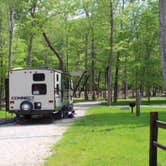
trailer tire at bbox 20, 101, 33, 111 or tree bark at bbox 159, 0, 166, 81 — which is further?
trailer tire at bbox 20, 101, 33, 111

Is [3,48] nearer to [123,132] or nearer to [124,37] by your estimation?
[124,37]

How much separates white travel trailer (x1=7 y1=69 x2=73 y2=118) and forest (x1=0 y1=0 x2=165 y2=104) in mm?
12085

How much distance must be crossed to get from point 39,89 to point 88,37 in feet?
140

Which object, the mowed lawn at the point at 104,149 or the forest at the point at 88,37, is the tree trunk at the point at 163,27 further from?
the forest at the point at 88,37

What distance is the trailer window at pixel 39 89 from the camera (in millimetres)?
27381

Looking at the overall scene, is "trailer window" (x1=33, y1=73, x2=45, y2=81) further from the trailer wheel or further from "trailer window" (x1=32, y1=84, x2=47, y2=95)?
the trailer wheel

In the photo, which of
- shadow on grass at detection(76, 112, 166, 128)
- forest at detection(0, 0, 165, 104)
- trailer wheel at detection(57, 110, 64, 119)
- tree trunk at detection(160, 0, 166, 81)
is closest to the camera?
tree trunk at detection(160, 0, 166, 81)

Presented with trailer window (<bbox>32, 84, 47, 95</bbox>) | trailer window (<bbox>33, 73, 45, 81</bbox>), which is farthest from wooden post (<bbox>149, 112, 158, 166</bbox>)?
trailer window (<bbox>33, 73, 45, 81</bbox>)

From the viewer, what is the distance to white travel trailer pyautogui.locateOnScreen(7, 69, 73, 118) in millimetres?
27219

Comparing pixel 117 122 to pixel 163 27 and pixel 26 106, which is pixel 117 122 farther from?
pixel 163 27

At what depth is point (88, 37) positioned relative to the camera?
69750mm

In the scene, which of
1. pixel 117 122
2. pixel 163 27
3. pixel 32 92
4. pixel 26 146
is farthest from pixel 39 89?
pixel 163 27

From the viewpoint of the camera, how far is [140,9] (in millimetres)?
59844

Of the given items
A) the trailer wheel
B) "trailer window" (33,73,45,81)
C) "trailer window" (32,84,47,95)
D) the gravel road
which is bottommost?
the gravel road
